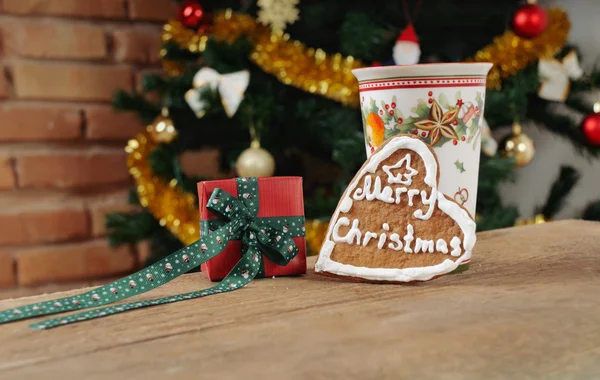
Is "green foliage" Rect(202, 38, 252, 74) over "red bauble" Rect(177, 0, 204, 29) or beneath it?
beneath

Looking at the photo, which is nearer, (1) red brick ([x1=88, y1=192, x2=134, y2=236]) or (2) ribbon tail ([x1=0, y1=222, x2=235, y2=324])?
(2) ribbon tail ([x1=0, y1=222, x2=235, y2=324])

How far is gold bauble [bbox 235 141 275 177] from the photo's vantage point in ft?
3.77

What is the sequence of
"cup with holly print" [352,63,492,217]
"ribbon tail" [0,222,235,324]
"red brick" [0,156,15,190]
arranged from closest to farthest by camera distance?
"ribbon tail" [0,222,235,324], "cup with holly print" [352,63,492,217], "red brick" [0,156,15,190]

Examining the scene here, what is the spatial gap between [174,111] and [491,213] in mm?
660

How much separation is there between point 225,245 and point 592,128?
1000 mm

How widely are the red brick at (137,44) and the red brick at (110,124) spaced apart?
12 cm

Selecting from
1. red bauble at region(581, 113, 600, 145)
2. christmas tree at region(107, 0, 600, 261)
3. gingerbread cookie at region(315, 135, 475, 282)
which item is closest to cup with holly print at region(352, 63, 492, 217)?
gingerbread cookie at region(315, 135, 475, 282)

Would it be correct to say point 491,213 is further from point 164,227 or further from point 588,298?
point 588,298

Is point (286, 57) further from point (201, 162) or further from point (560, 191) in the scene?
point (560, 191)

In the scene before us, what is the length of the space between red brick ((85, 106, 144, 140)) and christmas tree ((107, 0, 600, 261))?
0.16 meters

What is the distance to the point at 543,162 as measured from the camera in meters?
1.65

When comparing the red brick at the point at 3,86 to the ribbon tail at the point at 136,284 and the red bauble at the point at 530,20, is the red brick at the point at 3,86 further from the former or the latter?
the red bauble at the point at 530,20

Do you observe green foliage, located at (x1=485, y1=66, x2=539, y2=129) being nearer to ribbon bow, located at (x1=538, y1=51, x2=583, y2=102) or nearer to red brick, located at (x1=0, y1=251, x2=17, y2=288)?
ribbon bow, located at (x1=538, y1=51, x2=583, y2=102)

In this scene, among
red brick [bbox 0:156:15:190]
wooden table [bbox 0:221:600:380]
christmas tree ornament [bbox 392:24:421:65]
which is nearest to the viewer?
wooden table [bbox 0:221:600:380]
